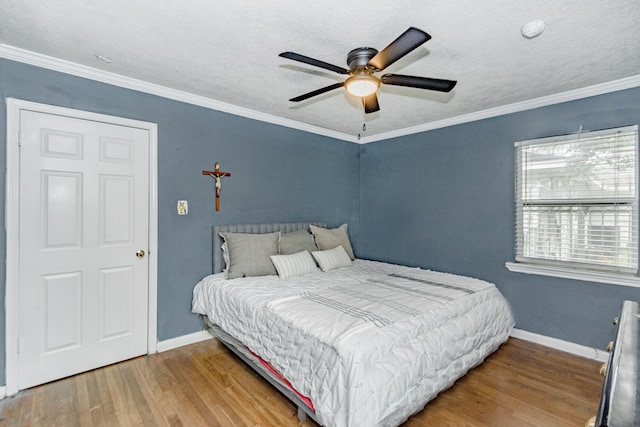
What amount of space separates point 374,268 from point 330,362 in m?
2.00

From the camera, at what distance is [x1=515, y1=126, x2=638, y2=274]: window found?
2.65 m

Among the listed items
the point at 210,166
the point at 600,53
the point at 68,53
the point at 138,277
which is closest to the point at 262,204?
the point at 210,166

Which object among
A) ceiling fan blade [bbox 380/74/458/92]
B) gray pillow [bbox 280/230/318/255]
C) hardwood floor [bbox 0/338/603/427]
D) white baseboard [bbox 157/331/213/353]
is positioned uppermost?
ceiling fan blade [bbox 380/74/458/92]

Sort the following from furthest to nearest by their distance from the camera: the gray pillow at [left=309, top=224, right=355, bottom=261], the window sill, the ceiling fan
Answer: the gray pillow at [left=309, top=224, right=355, bottom=261] < the window sill < the ceiling fan

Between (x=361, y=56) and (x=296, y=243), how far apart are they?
214 centimetres

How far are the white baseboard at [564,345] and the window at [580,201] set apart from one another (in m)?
0.73

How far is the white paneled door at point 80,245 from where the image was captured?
2.31 m

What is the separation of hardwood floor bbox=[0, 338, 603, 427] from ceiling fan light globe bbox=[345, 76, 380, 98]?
2205 millimetres

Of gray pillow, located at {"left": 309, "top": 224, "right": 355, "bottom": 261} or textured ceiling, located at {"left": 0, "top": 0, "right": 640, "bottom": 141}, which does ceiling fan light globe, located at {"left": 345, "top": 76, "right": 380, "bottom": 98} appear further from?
gray pillow, located at {"left": 309, "top": 224, "right": 355, "bottom": 261}

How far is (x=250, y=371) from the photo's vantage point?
2580 millimetres

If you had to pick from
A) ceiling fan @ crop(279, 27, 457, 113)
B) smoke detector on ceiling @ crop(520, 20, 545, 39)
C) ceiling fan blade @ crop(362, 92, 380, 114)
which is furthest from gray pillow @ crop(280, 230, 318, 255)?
smoke detector on ceiling @ crop(520, 20, 545, 39)

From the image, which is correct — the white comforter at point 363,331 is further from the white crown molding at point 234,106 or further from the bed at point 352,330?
the white crown molding at point 234,106

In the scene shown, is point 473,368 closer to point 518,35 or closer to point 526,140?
point 526,140

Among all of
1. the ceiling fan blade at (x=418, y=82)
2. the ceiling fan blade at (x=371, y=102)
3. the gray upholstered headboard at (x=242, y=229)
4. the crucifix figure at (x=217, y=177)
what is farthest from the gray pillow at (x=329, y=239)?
the ceiling fan blade at (x=418, y=82)
